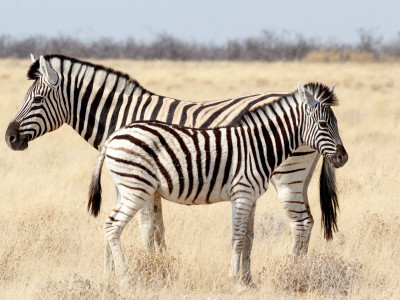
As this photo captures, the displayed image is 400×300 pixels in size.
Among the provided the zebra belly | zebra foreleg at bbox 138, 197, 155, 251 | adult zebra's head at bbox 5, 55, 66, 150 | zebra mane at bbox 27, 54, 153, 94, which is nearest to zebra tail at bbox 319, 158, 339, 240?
the zebra belly

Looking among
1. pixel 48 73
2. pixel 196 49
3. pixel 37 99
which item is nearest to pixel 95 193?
pixel 37 99

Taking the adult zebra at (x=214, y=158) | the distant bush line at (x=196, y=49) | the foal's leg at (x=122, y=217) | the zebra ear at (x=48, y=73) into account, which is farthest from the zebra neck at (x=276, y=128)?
the distant bush line at (x=196, y=49)

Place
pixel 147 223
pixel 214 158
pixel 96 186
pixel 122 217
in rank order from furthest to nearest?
pixel 147 223 → pixel 96 186 → pixel 214 158 → pixel 122 217

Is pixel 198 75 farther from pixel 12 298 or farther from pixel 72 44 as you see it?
pixel 72 44

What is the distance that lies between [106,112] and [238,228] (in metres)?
2.00

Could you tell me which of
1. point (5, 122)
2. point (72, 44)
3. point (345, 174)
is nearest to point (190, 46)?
point (72, 44)

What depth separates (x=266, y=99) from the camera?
708 cm

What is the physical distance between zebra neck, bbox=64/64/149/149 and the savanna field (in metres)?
1.22

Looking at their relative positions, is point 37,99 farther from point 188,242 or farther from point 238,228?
point 238,228

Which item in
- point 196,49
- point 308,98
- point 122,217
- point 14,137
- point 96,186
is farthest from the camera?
point 196,49

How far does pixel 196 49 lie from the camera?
63.7 m

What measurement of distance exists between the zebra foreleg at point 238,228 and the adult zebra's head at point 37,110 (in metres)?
2.23

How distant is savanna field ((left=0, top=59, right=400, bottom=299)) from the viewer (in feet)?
18.7

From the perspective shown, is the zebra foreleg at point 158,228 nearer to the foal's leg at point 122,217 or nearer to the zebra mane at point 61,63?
the foal's leg at point 122,217
